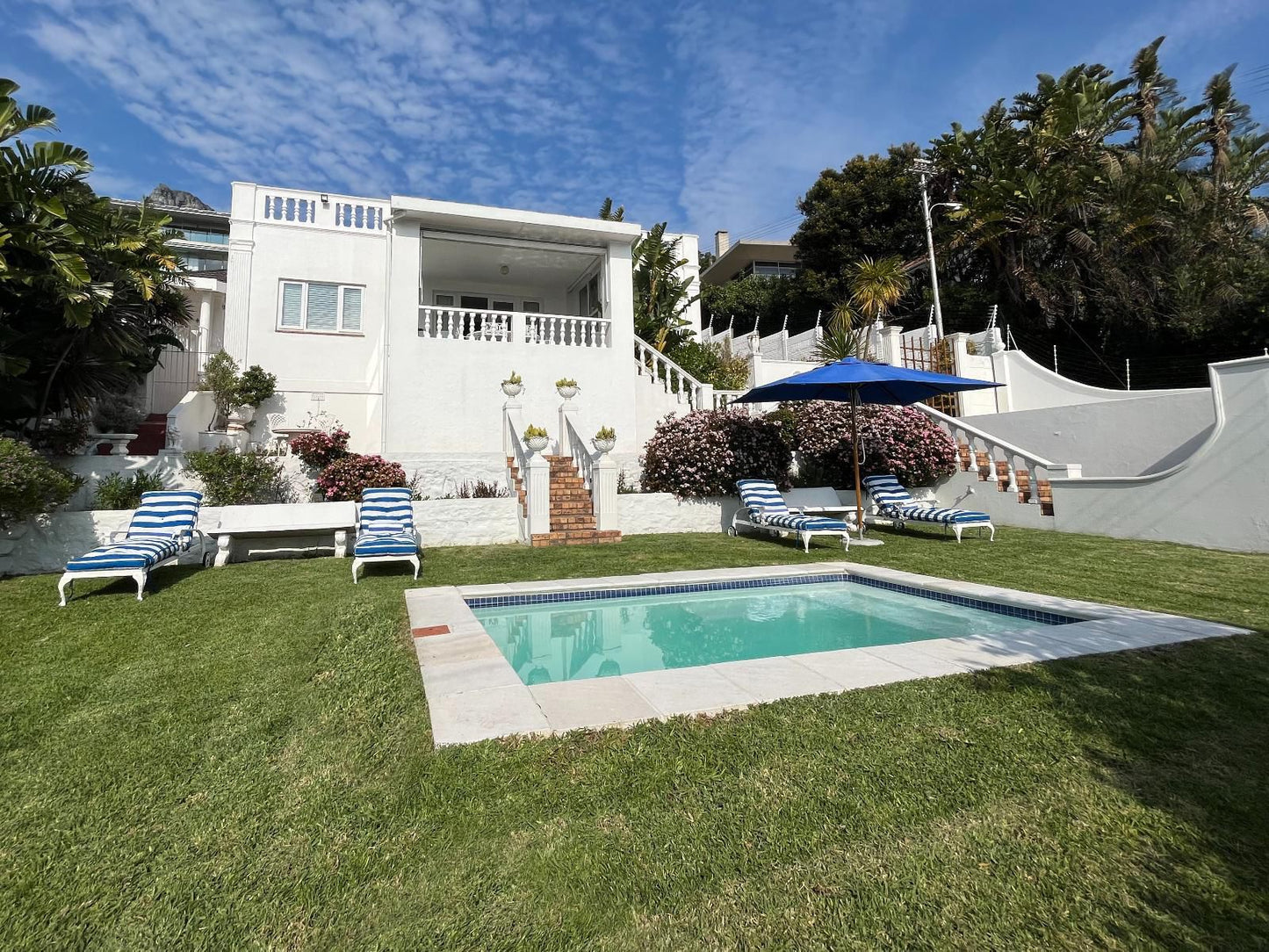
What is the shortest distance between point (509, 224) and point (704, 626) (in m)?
11.9

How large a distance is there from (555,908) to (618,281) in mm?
15500

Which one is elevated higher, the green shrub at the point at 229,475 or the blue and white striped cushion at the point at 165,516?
the green shrub at the point at 229,475

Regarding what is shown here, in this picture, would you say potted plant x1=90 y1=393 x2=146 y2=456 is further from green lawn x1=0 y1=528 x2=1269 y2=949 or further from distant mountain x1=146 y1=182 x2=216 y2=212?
distant mountain x1=146 y1=182 x2=216 y2=212

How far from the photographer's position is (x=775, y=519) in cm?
1151

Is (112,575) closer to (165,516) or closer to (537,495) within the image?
(165,516)

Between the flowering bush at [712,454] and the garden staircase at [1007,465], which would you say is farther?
the flowering bush at [712,454]

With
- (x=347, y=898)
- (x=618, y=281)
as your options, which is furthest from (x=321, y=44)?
(x=347, y=898)

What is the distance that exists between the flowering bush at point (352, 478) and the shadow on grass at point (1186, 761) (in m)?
10.5

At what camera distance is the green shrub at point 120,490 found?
9773 mm

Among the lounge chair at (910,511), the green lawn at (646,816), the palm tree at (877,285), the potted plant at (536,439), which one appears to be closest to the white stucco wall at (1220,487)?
the lounge chair at (910,511)

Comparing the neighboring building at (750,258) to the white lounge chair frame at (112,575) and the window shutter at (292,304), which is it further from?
the white lounge chair frame at (112,575)

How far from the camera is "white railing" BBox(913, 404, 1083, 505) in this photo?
12.2 metres

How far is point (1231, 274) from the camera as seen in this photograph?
18266 mm

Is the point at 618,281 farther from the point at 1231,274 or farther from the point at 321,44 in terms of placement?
the point at 1231,274
